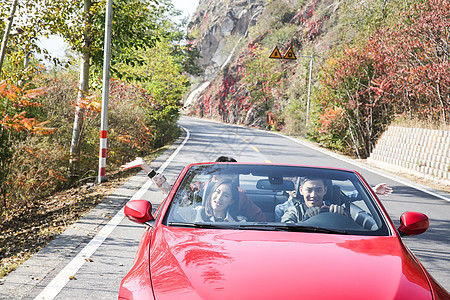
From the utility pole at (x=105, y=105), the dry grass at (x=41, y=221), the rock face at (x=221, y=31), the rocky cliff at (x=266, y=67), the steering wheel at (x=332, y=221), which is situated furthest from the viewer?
the rock face at (x=221, y=31)

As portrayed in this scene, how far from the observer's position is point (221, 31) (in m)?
83.0

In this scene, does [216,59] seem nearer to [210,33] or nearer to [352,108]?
[210,33]

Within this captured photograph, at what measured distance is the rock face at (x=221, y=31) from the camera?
78.2 m

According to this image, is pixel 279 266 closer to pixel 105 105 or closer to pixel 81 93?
pixel 105 105

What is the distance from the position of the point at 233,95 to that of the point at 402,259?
58383 mm

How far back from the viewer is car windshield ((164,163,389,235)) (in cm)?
331

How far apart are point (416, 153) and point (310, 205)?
12.9 meters

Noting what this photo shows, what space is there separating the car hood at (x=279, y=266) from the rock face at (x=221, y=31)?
72598mm

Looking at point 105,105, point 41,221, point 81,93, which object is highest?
point 81,93

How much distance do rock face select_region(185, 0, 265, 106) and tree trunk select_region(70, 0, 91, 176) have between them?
63.1 m

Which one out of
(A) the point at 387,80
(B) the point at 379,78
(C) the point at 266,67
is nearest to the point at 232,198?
(A) the point at 387,80

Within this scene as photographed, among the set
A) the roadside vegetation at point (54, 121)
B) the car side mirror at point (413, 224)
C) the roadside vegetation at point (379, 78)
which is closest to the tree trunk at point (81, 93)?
the roadside vegetation at point (54, 121)

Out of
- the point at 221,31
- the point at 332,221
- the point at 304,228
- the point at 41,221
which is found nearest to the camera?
the point at 304,228

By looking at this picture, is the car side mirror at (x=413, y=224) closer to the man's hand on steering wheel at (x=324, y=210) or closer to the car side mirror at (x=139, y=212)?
the man's hand on steering wheel at (x=324, y=210)
